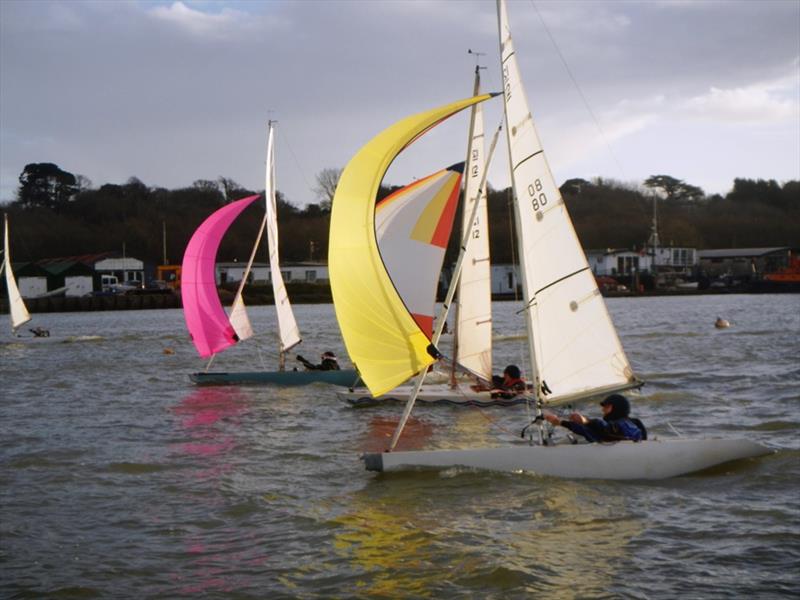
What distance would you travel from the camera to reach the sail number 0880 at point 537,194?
12398mm

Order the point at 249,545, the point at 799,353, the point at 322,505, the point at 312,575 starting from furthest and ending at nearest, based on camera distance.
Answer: the point at 799,353
the point at 322,505
the point at 249,545
the point at 312,575

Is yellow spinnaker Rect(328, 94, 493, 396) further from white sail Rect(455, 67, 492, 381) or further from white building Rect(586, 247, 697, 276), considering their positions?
white building Rect(586, 247, 697, 276)

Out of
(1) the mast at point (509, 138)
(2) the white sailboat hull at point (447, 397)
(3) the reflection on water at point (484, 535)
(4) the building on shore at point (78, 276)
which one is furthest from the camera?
(4) the building on shore at point (78, 276)

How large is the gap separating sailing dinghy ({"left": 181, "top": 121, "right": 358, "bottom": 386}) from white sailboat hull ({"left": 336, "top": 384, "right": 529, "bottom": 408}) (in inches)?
162

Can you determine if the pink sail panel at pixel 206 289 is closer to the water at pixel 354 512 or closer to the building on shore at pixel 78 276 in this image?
the water at pixel 354 512

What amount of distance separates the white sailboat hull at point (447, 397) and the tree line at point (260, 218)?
87.6 m

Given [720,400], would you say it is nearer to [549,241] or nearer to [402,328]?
[549,241]

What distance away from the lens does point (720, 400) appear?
64.8 ft

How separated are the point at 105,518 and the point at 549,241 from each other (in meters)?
6.17

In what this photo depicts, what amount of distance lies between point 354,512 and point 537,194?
442cm

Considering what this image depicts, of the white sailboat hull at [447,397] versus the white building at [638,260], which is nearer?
the white sailboat hull at [447,397]

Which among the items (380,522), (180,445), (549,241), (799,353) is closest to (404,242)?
(549,241)

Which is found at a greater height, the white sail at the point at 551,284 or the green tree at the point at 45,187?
the green tree at the point at 45,187

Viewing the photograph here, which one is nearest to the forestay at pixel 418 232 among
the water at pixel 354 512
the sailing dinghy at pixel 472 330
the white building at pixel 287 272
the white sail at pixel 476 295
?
the sailing dinghy at pixel 472 330
